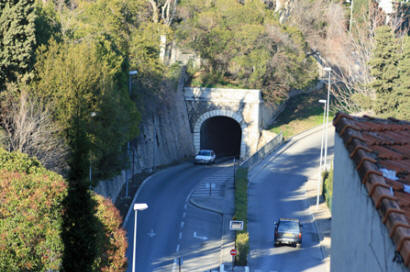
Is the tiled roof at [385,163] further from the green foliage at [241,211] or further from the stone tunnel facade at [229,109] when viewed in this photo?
the stone tunnel facade at [229,109]

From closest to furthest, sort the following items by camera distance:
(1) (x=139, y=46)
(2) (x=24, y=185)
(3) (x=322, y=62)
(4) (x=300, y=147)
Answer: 1. (2) (x=24, y=185)
2. (1) (x=139, y=46)
3. (4) (x=300, y=147)
4. (3) (x=322, y=62)

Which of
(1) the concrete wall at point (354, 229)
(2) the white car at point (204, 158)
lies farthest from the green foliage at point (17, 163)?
(2) the white car at point (204, 158)

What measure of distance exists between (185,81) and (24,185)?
43001 mm

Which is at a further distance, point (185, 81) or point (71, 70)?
point (185, 81)

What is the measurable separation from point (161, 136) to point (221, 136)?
57.2ft

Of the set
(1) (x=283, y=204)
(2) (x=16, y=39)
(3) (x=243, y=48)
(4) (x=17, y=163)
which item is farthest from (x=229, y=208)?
(3) (x=243, y=48)

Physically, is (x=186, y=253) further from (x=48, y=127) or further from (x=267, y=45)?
(x=267, y=45)

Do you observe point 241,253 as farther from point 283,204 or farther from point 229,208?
point 283,204

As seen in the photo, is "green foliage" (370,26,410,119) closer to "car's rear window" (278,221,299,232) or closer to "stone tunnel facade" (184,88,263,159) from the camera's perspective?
"car's rear window" (278,221,299,232)

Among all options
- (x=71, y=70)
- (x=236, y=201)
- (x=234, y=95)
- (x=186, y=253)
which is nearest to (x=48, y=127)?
(x=71, y=70)

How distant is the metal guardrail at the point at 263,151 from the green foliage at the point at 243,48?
6.99 meters

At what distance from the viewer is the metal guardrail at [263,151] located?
48597 millimetres

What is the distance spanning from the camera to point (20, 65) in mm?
28047

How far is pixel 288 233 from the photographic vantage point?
3166 centimetres
